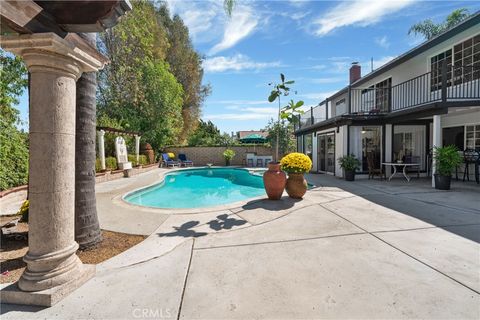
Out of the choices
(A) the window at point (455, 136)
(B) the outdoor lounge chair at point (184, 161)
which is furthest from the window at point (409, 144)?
(B) the outdoor lounge chair at point (184, 161)

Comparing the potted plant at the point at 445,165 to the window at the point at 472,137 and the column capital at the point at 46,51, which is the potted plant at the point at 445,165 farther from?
the column capital at the point at 46,51

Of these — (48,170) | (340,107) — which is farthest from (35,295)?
(340,107)

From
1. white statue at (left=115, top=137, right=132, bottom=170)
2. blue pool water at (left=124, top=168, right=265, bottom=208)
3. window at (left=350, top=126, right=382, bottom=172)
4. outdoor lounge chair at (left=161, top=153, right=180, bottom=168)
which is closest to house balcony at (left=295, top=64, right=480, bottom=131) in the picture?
window at (left=350, top=126, right=382, bottom=172)

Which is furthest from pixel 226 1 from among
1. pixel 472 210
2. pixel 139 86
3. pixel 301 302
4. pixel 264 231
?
pixel 139 86

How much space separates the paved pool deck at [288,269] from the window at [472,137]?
6442 millimetres

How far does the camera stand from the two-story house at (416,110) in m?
8.72

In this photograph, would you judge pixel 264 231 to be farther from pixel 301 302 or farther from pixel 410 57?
pixel 410 57

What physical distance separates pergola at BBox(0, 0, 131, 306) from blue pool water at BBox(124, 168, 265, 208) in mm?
4977

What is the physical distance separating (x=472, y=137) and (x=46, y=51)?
44.7 ft

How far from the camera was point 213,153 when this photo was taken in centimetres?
2153

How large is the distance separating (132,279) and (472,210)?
22.8 ft

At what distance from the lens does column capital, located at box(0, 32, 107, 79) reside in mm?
2281

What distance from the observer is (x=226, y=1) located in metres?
4.76

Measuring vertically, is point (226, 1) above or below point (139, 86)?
below
